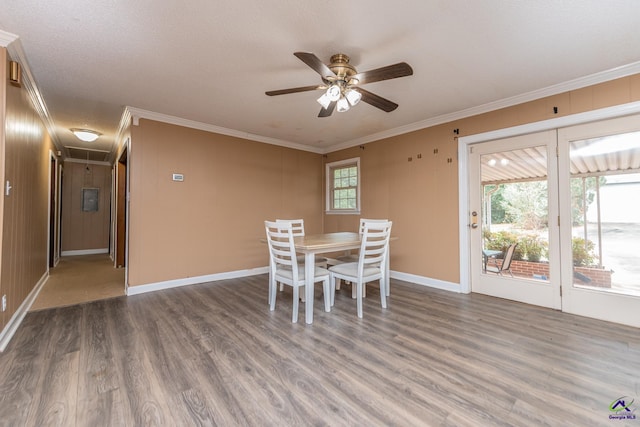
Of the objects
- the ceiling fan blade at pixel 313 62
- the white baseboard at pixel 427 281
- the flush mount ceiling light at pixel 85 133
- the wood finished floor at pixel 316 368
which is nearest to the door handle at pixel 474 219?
the white baseboard at pixel 427 281

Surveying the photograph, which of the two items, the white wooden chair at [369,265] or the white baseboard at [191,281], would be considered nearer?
the white wooden chair at [369,265]

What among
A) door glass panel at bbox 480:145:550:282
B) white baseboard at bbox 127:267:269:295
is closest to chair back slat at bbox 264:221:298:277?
white baseboard at bbox 127:267:269:295

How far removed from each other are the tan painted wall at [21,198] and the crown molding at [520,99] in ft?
14.5

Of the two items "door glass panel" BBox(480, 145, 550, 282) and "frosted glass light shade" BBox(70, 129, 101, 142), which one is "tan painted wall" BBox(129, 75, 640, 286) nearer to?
"door glass panel" BBox(480, 145, 550, 282)

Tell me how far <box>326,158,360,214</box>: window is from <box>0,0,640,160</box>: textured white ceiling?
1973 millimetres

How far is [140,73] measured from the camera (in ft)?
8.87

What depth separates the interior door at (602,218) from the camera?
262 cm

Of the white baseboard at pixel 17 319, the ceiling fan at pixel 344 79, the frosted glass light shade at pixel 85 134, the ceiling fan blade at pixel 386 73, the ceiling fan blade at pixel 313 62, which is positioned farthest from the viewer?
the frosted glass light shade at pixel 85 134

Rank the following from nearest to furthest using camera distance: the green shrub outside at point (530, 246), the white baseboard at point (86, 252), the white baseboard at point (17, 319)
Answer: the white baseboard at point (17, 319), the green shrub outside at point (530, 246), the white baseboard at point (86, 252)

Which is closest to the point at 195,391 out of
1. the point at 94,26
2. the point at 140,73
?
the point at 94,26

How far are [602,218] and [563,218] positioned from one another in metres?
0.30

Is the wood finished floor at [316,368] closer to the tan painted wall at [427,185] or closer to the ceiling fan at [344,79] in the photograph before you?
the tan painted wall at [427,185]

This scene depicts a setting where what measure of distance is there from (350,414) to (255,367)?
30.0 inches

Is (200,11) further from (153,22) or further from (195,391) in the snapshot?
(195,391)
